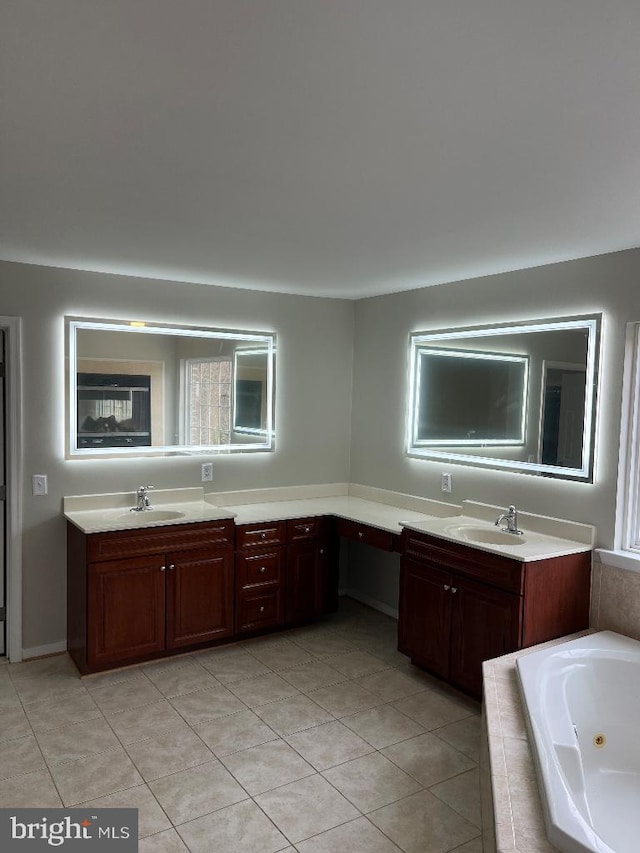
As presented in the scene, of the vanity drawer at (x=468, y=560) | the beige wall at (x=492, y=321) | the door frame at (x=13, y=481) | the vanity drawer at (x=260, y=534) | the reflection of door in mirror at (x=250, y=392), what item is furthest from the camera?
the reflection of door in mirror at (x=250, y=392)

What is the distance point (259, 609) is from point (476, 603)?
1484mm

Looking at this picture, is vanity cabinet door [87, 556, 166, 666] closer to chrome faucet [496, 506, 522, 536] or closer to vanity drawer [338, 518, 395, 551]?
vanity drawer [338, 518, 395, 551]

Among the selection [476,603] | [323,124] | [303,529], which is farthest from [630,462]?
[323,124]

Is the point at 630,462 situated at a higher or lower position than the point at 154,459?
higher

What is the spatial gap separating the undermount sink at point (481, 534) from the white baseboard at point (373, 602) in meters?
1.21

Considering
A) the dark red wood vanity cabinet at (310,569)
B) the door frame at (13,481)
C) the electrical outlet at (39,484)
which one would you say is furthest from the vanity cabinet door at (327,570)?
the door frame at (13,481)

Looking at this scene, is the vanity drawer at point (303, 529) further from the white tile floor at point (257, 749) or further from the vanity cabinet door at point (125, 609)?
the vanity cabinet door at point (125, 609)

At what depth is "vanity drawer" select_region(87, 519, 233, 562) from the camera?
3.54m

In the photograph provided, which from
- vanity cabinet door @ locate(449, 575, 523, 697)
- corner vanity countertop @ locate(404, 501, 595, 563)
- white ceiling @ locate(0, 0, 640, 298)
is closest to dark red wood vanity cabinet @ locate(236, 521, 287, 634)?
corner vanity countertop @ locate(404, 501, 595, 563)

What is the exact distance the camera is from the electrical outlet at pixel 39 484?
3.79 meters

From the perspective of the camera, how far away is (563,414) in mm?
3420

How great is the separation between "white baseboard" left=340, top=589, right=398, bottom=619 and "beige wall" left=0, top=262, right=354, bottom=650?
0.90 m

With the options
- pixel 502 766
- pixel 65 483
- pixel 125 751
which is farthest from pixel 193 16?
pixel 65 483

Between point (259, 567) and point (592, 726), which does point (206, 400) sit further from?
point (592, 726)
